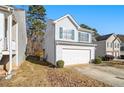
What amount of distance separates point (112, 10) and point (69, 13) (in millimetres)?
5682

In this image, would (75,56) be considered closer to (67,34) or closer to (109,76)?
(67,34)

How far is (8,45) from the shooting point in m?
12.4

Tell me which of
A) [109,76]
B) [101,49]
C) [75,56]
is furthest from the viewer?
[101,49]

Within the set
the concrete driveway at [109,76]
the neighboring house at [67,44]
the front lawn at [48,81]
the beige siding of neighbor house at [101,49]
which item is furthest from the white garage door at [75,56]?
the beige siding of neighbor house at [101,49]

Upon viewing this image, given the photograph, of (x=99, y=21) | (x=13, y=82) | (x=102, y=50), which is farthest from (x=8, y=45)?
(x=102, y=50)

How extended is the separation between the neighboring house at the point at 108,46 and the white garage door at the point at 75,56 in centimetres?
1412

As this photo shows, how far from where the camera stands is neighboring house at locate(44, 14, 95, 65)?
2109cm

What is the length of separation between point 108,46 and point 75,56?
703 inches

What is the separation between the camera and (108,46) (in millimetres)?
38375

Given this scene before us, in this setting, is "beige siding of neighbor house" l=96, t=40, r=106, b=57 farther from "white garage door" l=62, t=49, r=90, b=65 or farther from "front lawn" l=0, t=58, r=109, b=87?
"front lawn" l=0, t=58, r=109, b=87

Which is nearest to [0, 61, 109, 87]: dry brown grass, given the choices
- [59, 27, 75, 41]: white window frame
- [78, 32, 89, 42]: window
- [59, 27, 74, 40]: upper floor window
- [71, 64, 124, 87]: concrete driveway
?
[71, 64, 124, 87]: concrete driveway

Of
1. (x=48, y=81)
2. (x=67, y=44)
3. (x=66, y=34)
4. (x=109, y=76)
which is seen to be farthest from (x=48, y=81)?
(x=66, y=34)
